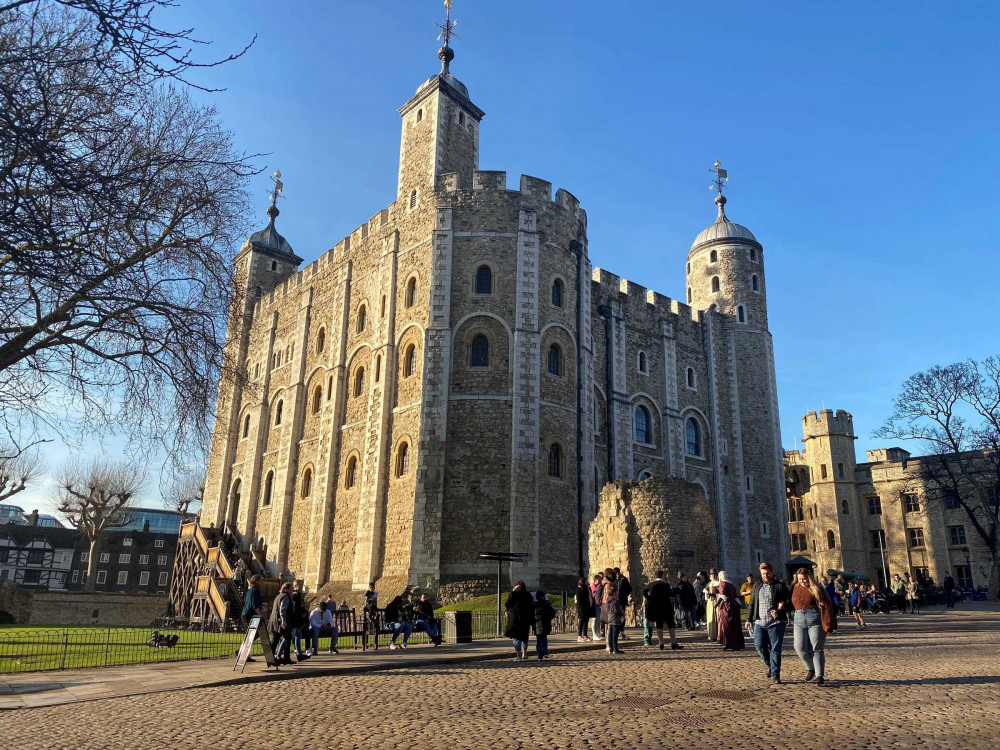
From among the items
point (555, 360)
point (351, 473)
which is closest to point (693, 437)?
point (555, 360)

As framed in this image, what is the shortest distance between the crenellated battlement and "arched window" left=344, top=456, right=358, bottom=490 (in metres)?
34.0

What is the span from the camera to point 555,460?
81.0 ft

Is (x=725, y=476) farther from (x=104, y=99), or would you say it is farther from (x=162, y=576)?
(x=162, y=576)

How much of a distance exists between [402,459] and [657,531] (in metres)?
10.0

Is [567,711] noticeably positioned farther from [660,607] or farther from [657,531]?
[657,531]

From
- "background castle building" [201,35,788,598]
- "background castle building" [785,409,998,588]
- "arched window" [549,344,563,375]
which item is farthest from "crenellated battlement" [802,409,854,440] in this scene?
"arched window" [549,344,563,375]

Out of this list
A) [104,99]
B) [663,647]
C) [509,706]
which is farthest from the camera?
[663,647]

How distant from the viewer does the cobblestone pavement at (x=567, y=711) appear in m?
6.09

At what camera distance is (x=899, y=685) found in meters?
8.62

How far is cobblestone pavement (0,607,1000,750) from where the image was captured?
240 inches

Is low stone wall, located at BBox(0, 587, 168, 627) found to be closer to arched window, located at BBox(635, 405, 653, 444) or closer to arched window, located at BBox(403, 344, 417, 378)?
arched window, located at BBox(403, 344, 417, 378)

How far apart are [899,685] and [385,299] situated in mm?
21446

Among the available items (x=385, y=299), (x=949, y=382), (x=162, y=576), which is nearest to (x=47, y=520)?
(x=162, y=576)

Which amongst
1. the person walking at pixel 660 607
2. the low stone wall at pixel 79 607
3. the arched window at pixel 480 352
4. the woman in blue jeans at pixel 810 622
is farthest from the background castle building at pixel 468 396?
the woman in blue jeans at pixel 810 622
